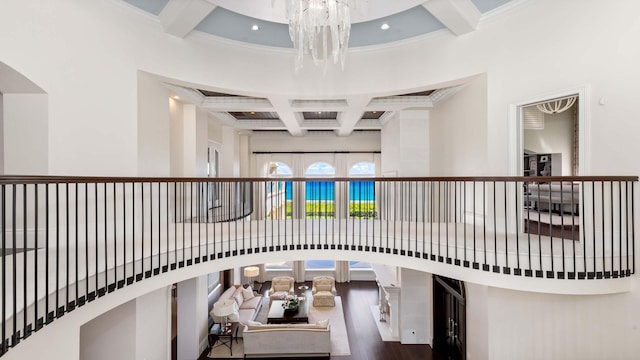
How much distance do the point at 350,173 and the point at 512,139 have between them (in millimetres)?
5554

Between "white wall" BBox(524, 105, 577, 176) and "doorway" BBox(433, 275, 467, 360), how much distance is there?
2.65m

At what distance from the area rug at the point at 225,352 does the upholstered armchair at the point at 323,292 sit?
251 cm

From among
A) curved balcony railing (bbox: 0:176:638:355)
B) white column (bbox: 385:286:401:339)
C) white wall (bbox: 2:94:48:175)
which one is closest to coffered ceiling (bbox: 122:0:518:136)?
white wall (bbox: 2:94:48:175)

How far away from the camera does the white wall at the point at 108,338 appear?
11.4 ft

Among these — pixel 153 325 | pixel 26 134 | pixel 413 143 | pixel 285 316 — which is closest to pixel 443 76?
pixel 413 143

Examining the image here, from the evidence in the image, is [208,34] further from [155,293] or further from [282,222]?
[155,293]

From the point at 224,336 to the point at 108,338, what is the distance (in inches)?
118

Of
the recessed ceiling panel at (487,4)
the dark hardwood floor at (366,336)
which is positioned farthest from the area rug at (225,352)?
the recessed ceiling panel at (487,4)

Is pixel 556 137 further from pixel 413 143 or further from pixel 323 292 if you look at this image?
pixel 323 292

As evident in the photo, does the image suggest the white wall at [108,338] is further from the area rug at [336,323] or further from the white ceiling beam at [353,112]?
the white ceiling beam at [353,112]

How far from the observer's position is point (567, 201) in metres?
4.32

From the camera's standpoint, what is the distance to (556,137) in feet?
14.9

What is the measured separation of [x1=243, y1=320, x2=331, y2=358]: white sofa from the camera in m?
5.55

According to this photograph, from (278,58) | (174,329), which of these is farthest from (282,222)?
(174,329)
